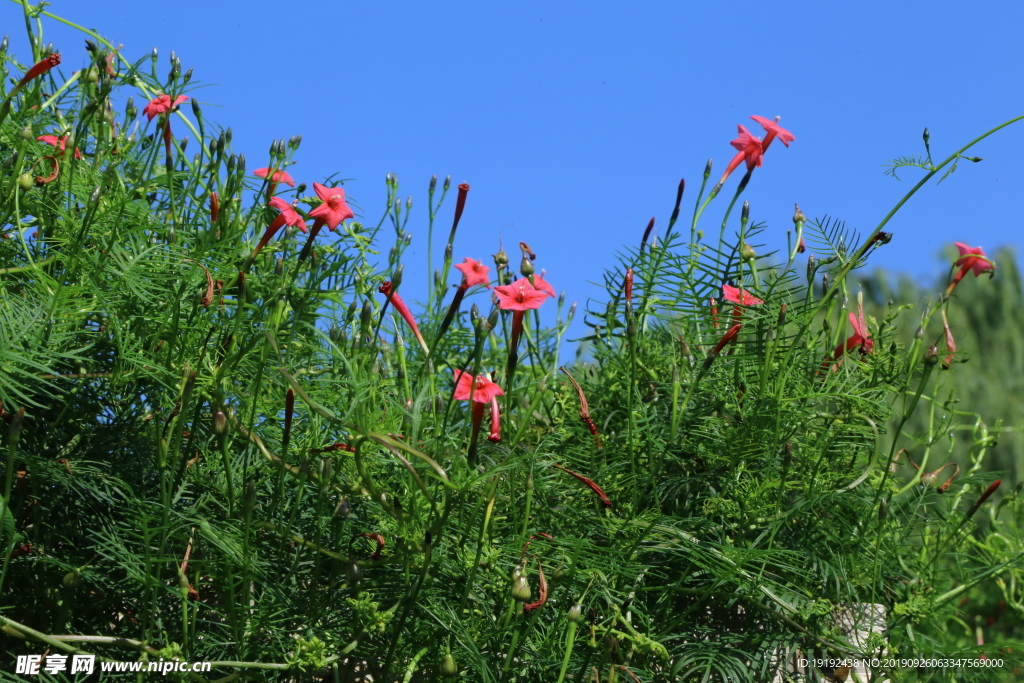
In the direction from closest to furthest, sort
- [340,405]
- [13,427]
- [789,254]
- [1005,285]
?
[13,427] → [340,405] → [789,254] → [1005,285]

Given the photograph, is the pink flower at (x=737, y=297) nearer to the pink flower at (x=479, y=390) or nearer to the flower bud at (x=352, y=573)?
the pink flower at (x=479, y=390)

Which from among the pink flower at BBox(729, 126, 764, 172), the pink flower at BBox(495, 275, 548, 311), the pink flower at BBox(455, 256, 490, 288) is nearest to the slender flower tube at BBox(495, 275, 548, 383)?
the pink flower at BBox(495, 275, 548, 311)

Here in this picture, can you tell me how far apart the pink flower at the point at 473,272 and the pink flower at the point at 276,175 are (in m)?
0.44

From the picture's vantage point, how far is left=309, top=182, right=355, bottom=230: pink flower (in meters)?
1.25

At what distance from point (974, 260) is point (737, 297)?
43cm

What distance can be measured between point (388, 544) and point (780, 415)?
0.59m

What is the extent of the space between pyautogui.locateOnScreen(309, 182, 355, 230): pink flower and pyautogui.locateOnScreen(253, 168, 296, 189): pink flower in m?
0.28

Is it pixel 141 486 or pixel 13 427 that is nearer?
pixel 13 427

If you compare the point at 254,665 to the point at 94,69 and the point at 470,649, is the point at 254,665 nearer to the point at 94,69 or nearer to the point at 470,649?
the point at 470,649

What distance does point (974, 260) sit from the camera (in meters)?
1.48

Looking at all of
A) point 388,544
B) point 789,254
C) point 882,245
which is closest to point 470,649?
point 388,544

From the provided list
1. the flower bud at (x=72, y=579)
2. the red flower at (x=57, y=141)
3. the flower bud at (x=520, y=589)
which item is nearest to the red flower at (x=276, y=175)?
the red flower at (x=57, y=141)

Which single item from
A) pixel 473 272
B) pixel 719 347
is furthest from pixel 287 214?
pixel 719 347

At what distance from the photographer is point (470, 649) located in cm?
107
